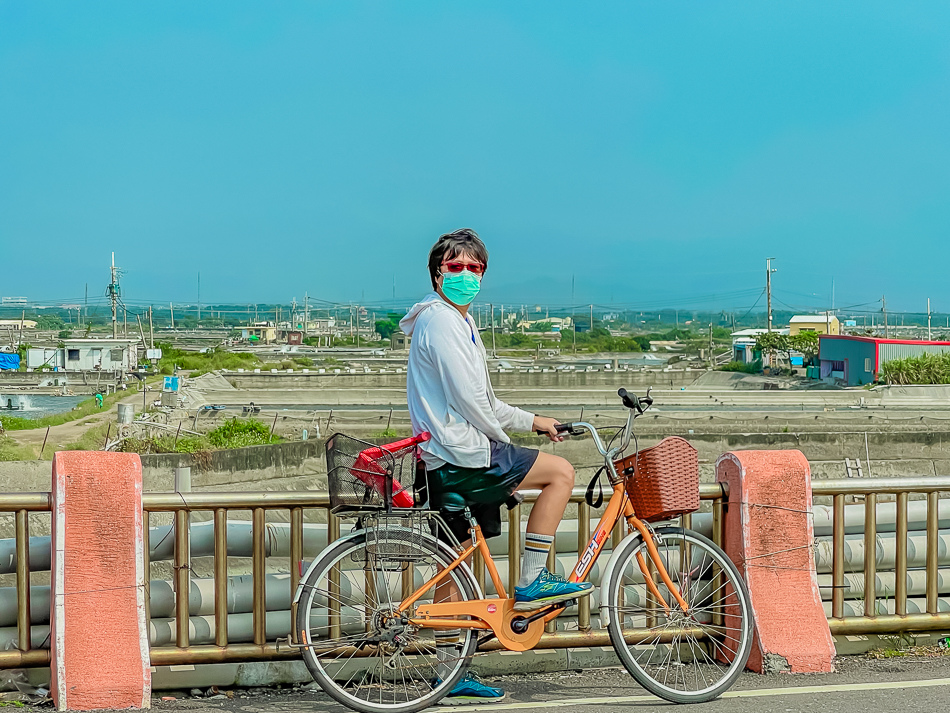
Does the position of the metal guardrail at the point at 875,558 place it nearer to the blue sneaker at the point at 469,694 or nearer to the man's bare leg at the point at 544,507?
the man's bare leg at the point at 544,507

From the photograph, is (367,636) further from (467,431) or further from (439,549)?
(467,431)

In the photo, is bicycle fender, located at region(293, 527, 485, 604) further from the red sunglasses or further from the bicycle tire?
the red sunglasses

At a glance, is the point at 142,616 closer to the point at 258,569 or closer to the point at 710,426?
the point at 258,569

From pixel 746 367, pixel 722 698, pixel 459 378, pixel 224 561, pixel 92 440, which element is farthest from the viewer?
pixel 746 367

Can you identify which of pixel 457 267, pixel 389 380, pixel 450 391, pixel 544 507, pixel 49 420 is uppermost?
pixel 457 267

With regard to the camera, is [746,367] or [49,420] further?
[746,367]

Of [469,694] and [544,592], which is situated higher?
[544,592]

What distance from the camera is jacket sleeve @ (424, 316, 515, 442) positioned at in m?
5.09

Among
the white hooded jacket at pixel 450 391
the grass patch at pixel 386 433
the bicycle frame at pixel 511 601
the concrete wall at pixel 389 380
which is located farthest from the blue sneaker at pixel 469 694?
the concrete wall at pixel 389 380

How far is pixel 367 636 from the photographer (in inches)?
206

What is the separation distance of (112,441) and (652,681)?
43.3m

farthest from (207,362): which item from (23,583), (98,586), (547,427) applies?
(547,427)

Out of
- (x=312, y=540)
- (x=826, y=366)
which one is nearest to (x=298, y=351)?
(x=826, y=366)

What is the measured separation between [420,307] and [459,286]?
0.22 meters
